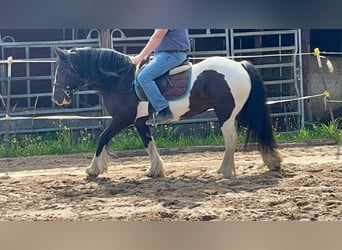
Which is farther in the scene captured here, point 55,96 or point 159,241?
point 55,96

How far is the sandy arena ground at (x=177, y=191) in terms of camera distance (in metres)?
1.42

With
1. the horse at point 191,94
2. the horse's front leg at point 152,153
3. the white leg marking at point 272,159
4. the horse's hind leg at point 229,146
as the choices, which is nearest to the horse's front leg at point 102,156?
the horse at point 191,94

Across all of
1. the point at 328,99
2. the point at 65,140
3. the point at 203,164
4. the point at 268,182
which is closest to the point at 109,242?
the point at 268,182

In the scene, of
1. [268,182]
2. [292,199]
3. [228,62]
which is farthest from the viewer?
[228,62]

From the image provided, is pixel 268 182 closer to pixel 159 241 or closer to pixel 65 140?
pixel 65 140

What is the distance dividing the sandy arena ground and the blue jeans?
305 mm

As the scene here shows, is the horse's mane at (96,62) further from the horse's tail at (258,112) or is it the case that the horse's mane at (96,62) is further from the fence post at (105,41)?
the fence post at (105,41)

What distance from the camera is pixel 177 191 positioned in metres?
1.76

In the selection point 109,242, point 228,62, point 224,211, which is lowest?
point 224,211

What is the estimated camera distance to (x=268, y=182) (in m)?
1.86

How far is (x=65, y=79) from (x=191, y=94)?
1.55 feet

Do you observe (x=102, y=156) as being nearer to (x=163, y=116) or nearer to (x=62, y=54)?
(x=163, y=116)

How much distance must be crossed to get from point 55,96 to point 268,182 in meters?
0.84

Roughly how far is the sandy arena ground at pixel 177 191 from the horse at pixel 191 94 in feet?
0.29
